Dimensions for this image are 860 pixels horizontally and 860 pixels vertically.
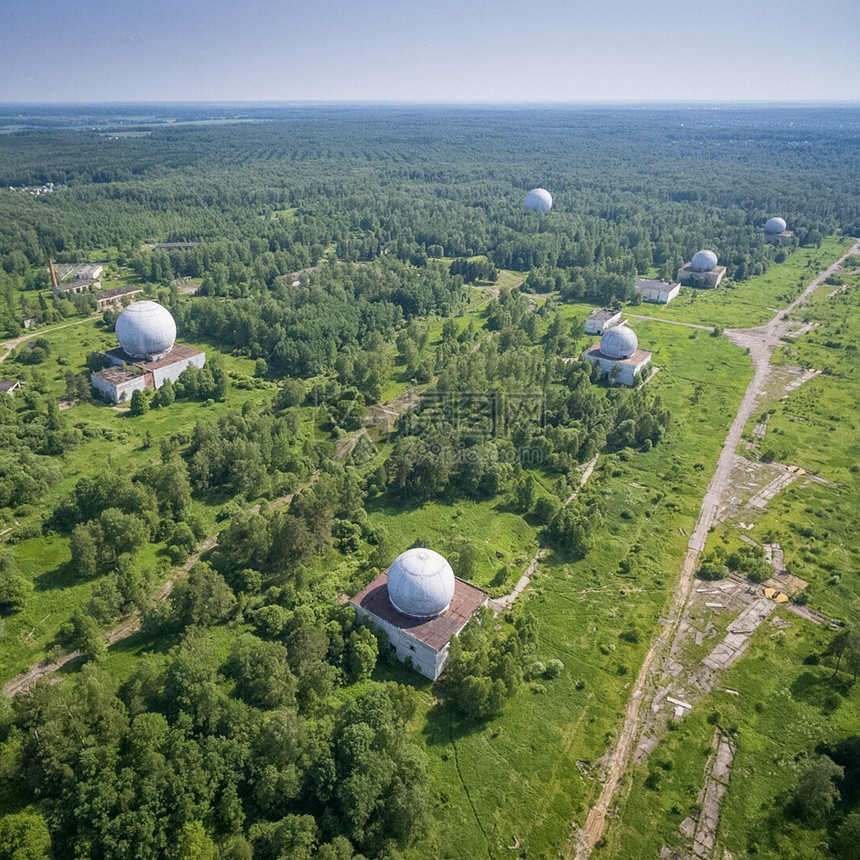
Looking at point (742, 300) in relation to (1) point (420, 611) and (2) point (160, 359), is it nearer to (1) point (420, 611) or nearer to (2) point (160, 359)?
(2) point (160, 359)

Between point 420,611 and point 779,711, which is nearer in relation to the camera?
point 779,711

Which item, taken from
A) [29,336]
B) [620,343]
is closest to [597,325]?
[620,343]

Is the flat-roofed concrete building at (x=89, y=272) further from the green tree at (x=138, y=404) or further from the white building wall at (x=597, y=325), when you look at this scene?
the white building wall at (x=597, y=325)

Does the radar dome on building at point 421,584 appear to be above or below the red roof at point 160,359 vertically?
above

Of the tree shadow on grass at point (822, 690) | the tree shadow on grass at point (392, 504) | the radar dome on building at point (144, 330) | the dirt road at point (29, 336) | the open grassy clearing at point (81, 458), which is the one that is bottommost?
the tree shadow on grass at point (822, 690)

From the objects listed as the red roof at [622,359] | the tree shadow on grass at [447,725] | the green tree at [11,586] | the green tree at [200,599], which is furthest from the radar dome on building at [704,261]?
the green tree at [11,586]
